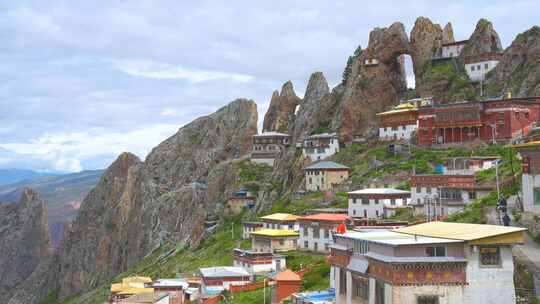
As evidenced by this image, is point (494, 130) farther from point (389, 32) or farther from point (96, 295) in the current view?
point (96, 295)

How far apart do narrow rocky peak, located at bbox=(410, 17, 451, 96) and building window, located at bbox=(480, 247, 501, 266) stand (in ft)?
334

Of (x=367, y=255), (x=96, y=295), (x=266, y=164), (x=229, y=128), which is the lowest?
(x=96, y=295)

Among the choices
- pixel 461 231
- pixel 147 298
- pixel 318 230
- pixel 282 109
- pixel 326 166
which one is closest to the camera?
pixel 461 231

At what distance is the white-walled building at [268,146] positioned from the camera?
15362 centimetres

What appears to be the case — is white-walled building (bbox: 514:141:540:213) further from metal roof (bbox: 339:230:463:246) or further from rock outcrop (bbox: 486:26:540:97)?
rock outcrop (bbox: 486:26:540:97)

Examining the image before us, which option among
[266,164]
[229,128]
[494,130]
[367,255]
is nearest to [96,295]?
[266,164]

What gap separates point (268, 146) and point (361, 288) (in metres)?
117

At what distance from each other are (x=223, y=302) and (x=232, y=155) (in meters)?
113

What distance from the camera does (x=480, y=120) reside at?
3927 inches

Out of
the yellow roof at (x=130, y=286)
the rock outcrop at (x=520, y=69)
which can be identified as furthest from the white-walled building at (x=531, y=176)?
the rock outcrop at (x=520, y=69)

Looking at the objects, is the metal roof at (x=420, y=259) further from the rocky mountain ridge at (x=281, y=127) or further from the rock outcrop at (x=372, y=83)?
the rock outcrop at (x=372, y=83)

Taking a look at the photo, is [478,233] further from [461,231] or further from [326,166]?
[326,166]

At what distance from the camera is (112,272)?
196m

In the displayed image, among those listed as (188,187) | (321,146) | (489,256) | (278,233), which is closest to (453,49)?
(321,146)
